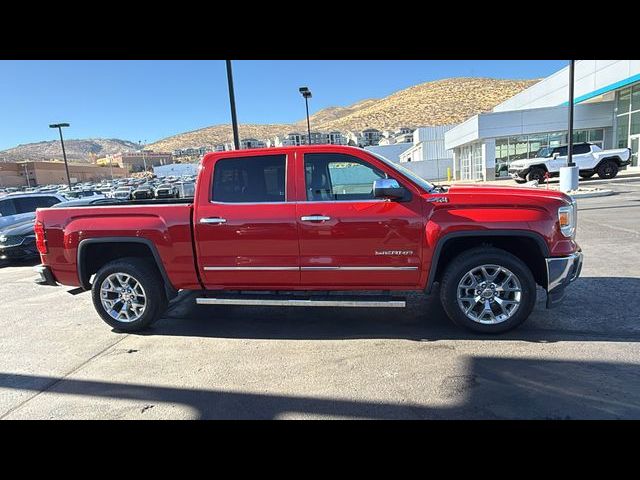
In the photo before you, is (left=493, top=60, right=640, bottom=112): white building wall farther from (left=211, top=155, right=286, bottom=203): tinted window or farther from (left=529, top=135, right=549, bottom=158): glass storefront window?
(left=211, top=155, right=286, bottom=203): tinted window

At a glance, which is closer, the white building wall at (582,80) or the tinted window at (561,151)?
the tinted window at (561,151)

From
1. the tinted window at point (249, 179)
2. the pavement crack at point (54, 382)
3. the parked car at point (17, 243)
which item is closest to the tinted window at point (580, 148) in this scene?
the tinted window at point (249, 179)

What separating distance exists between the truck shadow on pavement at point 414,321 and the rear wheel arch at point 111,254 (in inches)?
26.6

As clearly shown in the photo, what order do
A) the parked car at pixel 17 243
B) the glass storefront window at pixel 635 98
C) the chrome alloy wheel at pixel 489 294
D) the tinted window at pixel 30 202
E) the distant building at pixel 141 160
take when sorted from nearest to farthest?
the chrome alloy wheel at pixel 489 294 < the parked car at pixel 17 243 < the tinted window at pixel 30 202 < the glass storefront window at pixel 635 98 < the distant building at pixel 141 160

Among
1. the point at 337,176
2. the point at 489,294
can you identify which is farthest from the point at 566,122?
the point at 337,176

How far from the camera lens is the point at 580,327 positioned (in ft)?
13.1

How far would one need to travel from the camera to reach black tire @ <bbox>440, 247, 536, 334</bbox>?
381 centimetres

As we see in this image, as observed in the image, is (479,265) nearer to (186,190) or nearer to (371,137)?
(186,190)

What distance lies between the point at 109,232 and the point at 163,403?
2.24 meters

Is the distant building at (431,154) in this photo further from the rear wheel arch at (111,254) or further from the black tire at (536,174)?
the rear wheel arch at (111,254)

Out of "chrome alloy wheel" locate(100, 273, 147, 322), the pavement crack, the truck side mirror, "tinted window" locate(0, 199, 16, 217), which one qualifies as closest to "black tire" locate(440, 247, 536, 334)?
the truck side mirror

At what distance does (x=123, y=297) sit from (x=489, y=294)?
4138 mm

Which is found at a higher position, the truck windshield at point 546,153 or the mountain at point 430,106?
the mountain at point 430,106

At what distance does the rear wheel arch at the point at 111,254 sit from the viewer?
4379 mm
